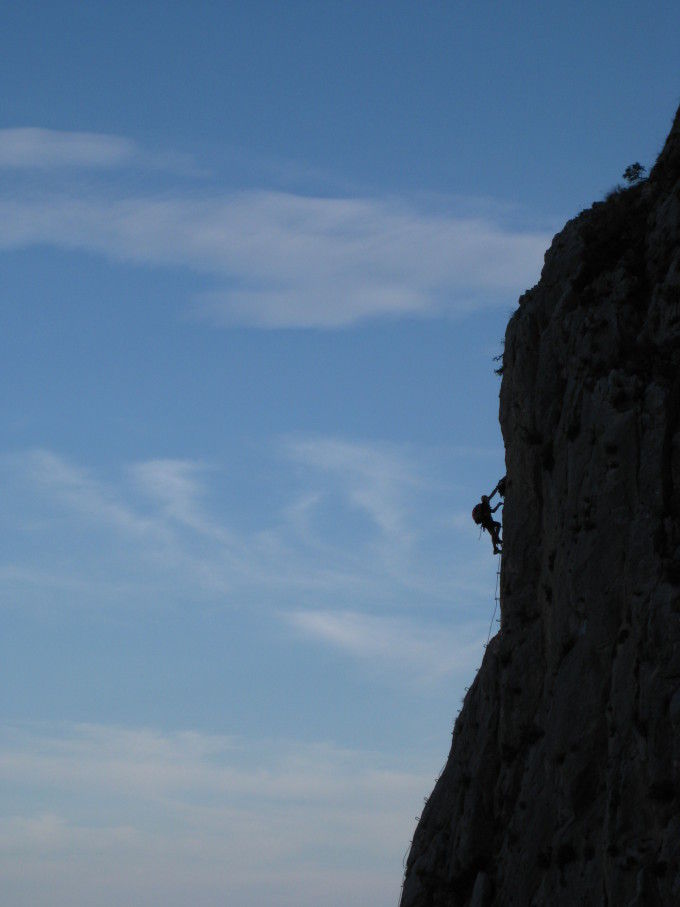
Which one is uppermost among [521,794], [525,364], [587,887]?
[525,364]

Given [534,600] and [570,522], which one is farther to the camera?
[534,600]

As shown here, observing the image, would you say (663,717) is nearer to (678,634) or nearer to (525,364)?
(678,634)

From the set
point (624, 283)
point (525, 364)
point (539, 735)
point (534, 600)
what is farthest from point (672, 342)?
point (539, 735)

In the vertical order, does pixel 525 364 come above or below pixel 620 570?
above

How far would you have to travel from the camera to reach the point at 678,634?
31891 millimetres

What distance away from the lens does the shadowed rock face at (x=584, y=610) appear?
32031 mm

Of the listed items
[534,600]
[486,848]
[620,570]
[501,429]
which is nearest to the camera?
[620,570]

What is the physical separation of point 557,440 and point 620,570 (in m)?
6.00

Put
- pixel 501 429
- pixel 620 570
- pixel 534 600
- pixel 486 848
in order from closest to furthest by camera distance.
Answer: pixel 620 570, pixel 486 848, pixel 534 600, pixel 501 429

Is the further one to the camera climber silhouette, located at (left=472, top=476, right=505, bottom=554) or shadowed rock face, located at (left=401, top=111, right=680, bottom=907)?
climber silhouette, located at (left=472, top=476, right=505, bottom=554)

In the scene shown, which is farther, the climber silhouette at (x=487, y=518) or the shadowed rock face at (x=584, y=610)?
the climber silhouette at (x=487, y=518)

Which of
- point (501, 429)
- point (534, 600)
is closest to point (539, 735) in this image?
point (534, 600)

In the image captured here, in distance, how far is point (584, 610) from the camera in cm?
3597

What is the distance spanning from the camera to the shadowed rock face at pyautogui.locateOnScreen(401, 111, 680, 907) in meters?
32.0
